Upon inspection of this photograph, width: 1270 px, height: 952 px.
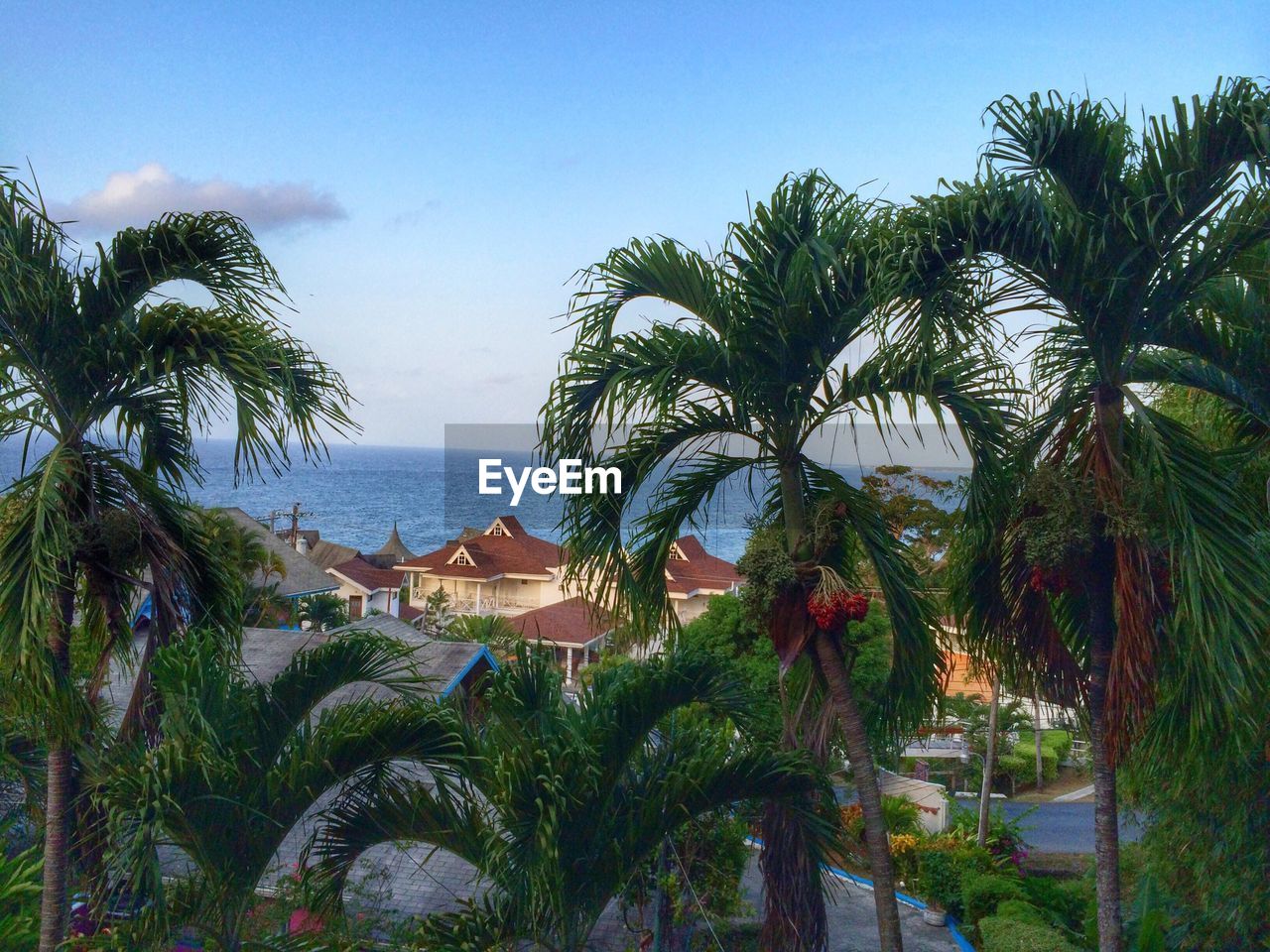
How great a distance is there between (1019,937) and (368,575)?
138 ft

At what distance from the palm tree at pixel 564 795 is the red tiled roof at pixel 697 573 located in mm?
32226

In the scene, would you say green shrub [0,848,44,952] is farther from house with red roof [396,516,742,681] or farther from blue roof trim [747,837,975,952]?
house with red roof [396,516,742,681]

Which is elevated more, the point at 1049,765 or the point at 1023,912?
the point at 1023,912

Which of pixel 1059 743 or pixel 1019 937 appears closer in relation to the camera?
pixel 1019 937

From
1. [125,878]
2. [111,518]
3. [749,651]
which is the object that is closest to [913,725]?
[125,878]

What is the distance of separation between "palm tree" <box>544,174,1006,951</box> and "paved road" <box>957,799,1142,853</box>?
11.4 meters

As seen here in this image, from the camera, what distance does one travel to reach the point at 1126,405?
553 cm

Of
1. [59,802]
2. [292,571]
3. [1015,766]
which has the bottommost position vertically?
[1015,766]

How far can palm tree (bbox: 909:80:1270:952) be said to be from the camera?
465cm

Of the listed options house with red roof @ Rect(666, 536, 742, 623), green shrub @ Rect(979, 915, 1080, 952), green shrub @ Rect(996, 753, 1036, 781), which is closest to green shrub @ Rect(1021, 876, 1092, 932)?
green shrub @ Rect(979, 915, 1080, 952)

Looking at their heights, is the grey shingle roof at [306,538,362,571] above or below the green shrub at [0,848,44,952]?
below

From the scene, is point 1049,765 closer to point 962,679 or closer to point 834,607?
point 962,679

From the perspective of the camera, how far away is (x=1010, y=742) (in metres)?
Result: 24.9

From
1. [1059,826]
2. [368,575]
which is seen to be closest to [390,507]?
[368,575]
